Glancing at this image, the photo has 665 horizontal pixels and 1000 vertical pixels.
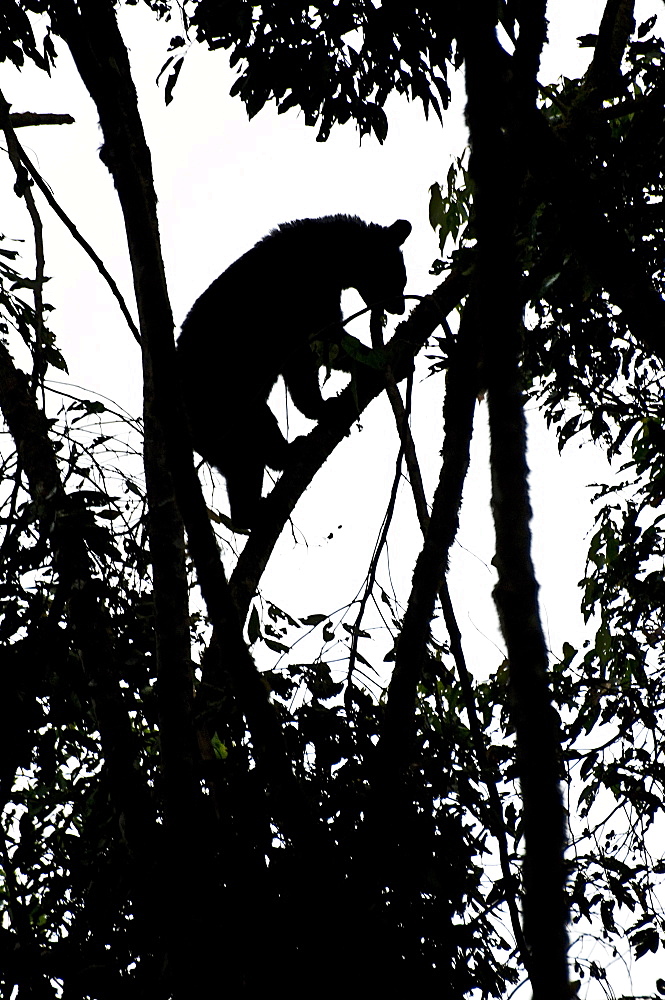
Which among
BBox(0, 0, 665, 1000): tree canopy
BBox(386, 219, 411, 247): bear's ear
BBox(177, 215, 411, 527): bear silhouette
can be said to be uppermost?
BBox(386, 219, 411, 247): bear's ear

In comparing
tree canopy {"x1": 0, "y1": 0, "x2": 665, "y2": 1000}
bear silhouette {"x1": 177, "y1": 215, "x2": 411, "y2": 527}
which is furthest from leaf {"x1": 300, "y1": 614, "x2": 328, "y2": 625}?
bear silhouette {"x1": 177, "y1": 215, "x2": 411, "y2": 527}

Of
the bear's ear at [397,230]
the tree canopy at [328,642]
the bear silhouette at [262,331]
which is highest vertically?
the bear's ear at [397,230]

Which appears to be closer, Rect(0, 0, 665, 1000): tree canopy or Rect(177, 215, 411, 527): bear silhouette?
Rect(0, 0, 665, 1000): tree canopy

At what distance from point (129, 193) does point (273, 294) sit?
177 inches

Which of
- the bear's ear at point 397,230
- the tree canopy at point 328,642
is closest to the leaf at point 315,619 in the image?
the tree canopy at point 328,642

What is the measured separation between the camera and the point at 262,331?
20.7ft

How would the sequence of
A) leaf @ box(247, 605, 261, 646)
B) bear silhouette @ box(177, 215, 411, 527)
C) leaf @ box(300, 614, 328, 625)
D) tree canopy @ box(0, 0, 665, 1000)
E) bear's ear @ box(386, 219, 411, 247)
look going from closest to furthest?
tree canopy @ box(0, 0, 665, 1000), leaf @ box(247, 605, 261, 646), leaf @ box(300, 614, 328, 625), bear silhouette @ box(177, 215, 411, 527), bear's ear @ box(386, 219, 411, 247)

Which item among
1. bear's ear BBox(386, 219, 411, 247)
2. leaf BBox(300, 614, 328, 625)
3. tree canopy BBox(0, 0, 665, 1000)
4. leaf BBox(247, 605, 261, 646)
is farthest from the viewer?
bear's ear BBox(386, 219, 411, 247)

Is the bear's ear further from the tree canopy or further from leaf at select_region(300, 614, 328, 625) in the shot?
leaf at select_region(300, 614, 328, 625)

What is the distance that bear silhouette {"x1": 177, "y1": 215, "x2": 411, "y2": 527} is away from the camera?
18.9 ft

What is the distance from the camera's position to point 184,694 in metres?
2.25

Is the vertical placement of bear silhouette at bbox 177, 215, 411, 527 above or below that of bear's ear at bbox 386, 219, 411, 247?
below

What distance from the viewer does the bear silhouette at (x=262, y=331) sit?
227 inches

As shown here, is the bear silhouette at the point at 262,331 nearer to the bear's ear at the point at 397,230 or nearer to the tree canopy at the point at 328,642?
the bear's ear at the point at 397,230
